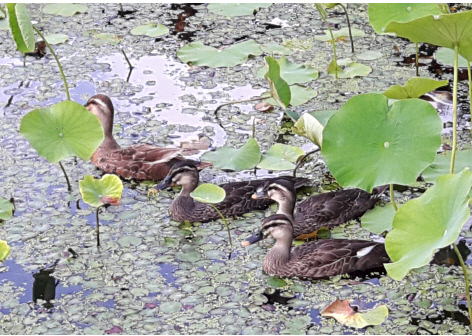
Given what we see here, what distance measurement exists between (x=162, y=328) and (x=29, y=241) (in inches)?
45.8

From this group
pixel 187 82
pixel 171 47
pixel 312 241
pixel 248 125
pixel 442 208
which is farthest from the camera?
pixel 171 47

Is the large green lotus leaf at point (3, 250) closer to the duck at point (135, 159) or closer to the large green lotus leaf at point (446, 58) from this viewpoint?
the duck at point (135, 159)

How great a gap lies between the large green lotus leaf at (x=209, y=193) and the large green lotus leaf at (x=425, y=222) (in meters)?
1.19

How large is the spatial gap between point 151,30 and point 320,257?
3.77m

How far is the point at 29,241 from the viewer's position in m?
4.50

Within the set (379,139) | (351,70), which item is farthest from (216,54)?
(379,139)

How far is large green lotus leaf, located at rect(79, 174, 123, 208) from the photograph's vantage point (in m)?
4.36

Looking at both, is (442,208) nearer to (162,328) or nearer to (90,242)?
(162,328)

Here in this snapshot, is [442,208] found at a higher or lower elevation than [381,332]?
higher

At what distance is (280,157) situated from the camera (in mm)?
5246

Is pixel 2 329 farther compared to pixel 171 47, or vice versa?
pixel 171 47

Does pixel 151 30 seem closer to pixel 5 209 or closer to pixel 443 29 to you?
pixel 5 209

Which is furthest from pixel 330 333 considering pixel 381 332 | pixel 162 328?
pixel 162 328

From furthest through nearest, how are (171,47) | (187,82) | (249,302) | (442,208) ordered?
(171,47) < (187,82) < (249,302) < (442,208)
